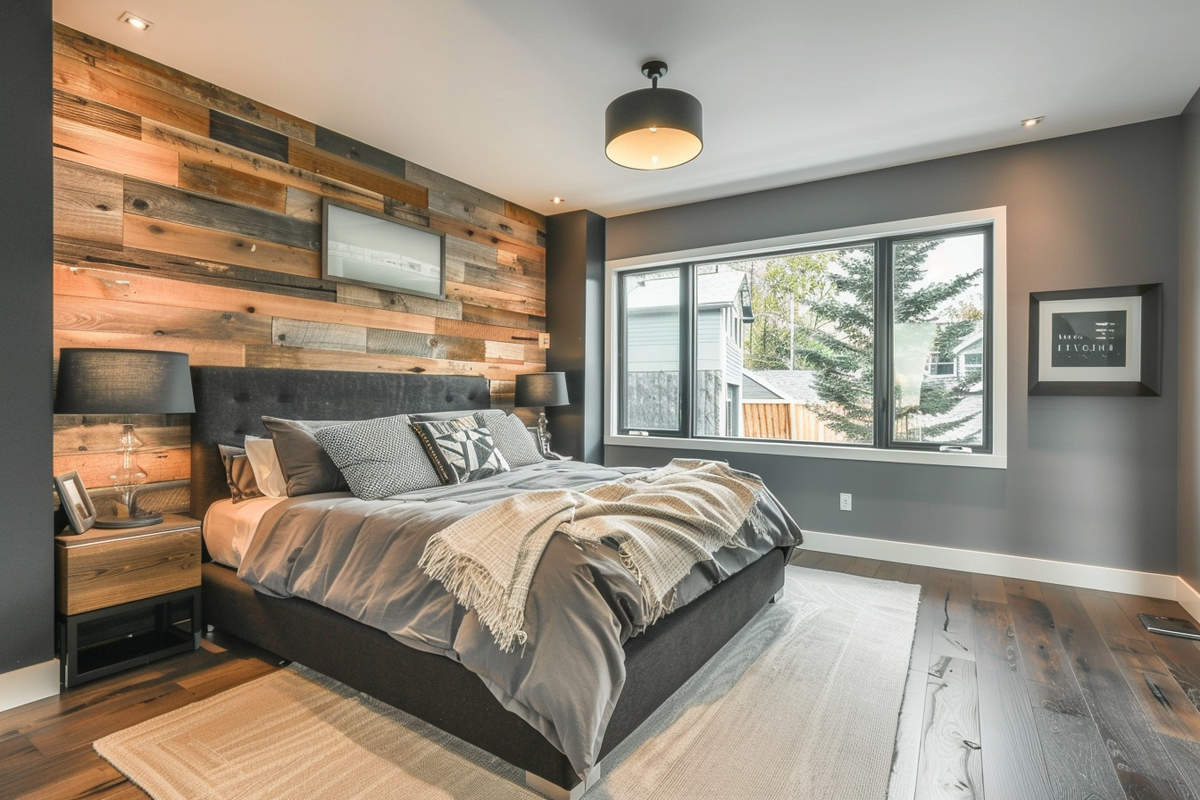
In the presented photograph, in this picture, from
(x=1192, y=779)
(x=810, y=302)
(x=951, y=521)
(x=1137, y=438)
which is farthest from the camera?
(x=810, y=302)

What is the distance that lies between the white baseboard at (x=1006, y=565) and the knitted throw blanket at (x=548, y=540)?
7.44 feet

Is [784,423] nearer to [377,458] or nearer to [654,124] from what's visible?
[654,124]

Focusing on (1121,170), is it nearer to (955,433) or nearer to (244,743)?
(955,433)

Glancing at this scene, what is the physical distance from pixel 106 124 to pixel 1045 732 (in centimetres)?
433

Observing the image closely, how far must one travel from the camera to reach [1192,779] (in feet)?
5.59

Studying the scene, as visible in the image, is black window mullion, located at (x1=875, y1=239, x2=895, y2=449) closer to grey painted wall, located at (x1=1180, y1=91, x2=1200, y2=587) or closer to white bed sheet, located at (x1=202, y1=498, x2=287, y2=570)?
grey painted wall, located at (x1=1180, y1=91, x2=1200, y2=587)

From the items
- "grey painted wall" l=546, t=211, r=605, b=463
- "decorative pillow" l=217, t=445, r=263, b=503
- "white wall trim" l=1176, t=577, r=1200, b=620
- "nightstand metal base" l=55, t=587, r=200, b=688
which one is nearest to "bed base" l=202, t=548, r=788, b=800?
"nightstand metal base" l=55, t=587, r=200, b=688

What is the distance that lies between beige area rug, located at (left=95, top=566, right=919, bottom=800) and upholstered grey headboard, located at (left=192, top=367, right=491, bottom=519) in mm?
1097

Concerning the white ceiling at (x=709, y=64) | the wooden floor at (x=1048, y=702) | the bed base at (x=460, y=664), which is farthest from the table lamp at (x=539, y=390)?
the wooden floor at (x=1048, y=702)

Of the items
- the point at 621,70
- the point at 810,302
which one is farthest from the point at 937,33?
the point at 810,302

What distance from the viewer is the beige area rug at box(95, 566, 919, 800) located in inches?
65.4

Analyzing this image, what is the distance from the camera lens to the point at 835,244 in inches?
168

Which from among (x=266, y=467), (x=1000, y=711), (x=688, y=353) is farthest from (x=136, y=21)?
(x=1000, y=711)

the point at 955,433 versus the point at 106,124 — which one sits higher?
the point at 106,124
